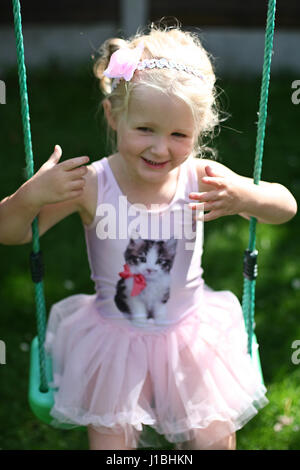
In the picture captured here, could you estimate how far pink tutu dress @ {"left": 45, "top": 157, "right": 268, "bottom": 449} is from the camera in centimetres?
186

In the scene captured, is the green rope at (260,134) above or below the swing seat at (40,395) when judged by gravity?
above

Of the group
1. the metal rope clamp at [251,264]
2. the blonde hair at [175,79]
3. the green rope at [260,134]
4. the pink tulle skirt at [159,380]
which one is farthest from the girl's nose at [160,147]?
the pink tulle skirt at [159,380]

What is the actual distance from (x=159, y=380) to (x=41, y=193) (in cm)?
66

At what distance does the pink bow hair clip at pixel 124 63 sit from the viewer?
1.69m

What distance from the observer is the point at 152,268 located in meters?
1.93

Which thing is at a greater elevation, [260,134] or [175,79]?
[175,79]

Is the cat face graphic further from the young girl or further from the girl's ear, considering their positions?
the girl's ear

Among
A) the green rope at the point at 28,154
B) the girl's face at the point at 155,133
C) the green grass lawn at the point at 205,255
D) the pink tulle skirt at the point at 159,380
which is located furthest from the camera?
the green grass lawn at the point at 205,255

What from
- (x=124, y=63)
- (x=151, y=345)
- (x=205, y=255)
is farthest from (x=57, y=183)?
(x=205, y=255)

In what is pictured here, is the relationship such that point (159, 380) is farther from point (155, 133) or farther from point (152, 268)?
point (155, 133)

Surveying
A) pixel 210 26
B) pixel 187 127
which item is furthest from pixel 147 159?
pixel 210 26

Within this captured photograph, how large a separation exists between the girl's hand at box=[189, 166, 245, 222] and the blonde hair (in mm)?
171

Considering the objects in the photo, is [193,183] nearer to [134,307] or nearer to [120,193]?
[120,193]

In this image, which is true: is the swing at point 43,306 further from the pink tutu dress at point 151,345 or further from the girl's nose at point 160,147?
the girl's nose at point 160,147
